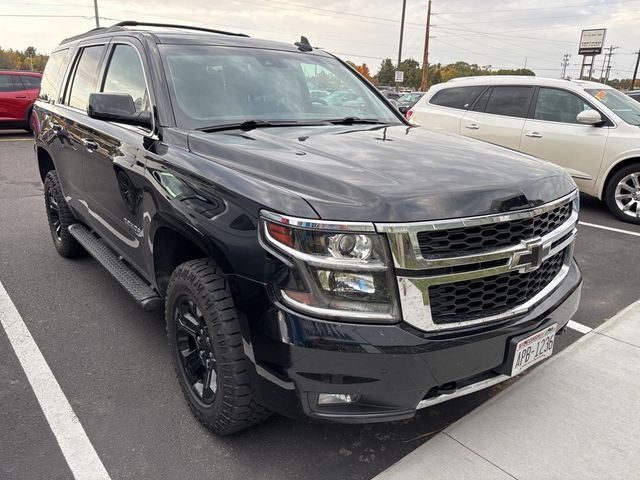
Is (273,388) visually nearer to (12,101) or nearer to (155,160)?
(155,160)

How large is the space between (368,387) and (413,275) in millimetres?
464

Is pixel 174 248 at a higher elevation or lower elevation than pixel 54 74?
lower

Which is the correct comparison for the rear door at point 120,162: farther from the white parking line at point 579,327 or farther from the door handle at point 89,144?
the white parking line at point 579,327

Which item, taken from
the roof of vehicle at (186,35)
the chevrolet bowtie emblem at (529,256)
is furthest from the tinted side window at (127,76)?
the chevrolet bowtie emblem at (529,256)

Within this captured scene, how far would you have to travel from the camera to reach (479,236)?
202cm

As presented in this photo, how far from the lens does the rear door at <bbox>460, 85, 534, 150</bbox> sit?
24.9 ft

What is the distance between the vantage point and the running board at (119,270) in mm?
3016

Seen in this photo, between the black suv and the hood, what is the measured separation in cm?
1

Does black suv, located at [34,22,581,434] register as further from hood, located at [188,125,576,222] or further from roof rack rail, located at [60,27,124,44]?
roof rack rail, located at [60,27,124,44]

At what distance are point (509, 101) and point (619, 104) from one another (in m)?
1.47

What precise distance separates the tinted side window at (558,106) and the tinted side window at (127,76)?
19.9 feet

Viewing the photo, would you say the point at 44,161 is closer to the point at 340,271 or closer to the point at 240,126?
the point at 240,126

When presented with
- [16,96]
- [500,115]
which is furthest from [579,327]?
[16,96]

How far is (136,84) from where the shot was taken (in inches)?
126
